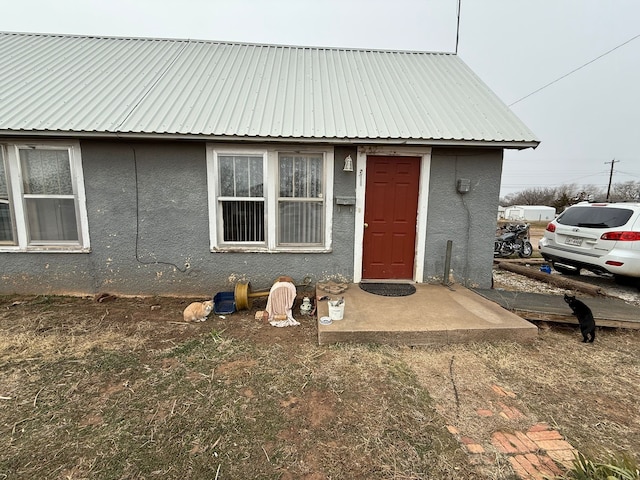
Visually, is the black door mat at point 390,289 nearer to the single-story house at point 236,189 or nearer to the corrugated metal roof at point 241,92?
the single-story house at point 236,189

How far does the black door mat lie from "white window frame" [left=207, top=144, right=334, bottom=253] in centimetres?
94

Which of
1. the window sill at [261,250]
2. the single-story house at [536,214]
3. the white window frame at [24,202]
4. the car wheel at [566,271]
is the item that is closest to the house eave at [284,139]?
the white window frame at [24,202]

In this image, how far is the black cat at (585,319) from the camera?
389 cm

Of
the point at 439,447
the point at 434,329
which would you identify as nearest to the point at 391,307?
the point at 434,329

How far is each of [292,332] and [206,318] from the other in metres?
1.34

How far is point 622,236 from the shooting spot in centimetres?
545

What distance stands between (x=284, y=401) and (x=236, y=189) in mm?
3398

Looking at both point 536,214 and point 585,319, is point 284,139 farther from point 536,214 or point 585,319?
point 536,214

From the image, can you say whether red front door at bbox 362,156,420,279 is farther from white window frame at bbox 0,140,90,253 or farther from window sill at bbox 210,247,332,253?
white window frame at bbox 0,140,90,253

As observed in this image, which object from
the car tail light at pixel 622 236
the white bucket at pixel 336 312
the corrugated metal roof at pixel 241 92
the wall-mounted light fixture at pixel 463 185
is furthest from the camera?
the car tail light at pixel 622 236

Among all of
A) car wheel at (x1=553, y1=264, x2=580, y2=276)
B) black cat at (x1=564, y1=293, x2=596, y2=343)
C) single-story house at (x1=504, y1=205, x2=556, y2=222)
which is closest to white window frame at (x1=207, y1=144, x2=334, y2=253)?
black cat at (x1=564, y1=293, x2=596, y2=343)

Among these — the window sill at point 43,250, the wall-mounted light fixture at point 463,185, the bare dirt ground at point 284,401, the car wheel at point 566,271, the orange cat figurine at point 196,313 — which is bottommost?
the bare dirt ground at point 284,401

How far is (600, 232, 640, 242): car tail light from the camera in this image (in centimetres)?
535

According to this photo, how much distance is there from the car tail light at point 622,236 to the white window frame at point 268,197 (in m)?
5.03
